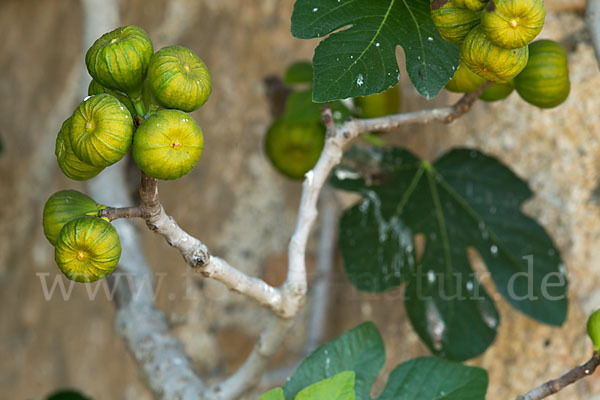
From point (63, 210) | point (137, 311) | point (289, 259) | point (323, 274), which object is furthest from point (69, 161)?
point (323, 274)

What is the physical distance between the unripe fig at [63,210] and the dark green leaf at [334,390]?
0.31m

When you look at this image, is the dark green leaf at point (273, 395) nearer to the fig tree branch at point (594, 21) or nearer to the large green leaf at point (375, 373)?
the large green leaf at point (375, 373)

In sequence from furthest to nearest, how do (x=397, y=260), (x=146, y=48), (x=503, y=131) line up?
(x=503, y=131) < (x=397, y=260) < (x=146, y=48)

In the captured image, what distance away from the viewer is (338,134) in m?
0.90

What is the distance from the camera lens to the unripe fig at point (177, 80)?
63cm

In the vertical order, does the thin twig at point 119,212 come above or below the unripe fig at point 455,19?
below

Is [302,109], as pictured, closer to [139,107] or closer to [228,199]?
[228,199]

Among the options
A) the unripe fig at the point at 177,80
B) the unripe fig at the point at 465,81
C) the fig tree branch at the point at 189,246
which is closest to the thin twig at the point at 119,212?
the fig tree branch at the point at 189,246

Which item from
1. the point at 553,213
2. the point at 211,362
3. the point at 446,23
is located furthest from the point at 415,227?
the point at 211,362

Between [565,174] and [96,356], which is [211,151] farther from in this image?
[565,174]

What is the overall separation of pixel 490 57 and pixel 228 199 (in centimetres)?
100

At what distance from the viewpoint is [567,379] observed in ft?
2.49

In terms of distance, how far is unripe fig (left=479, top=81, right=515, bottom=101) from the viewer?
922mm

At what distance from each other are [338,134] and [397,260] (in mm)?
311
